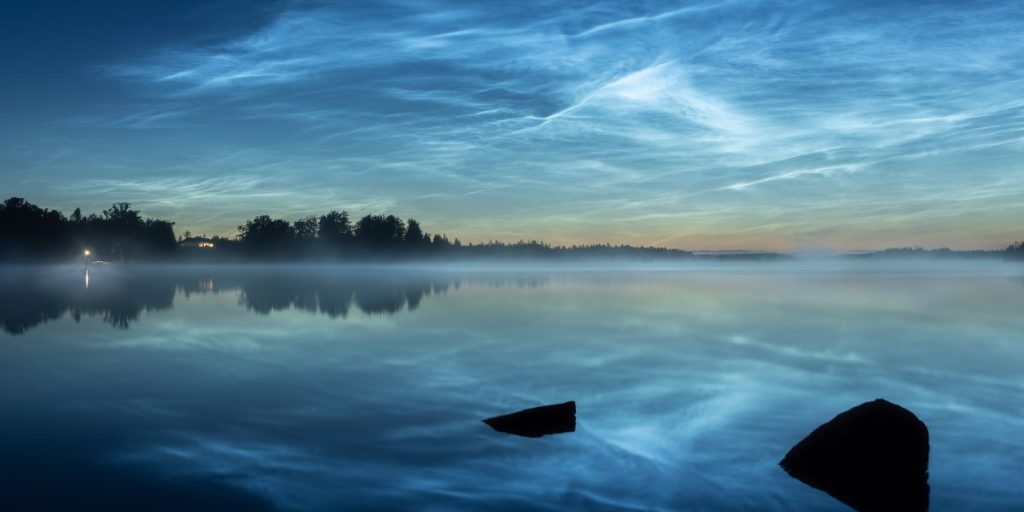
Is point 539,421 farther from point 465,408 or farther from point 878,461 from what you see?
point 878,461

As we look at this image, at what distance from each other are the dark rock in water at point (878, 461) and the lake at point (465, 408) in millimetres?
378

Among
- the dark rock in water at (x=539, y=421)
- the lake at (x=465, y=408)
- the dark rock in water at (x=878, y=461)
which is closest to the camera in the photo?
the dark rock in water at (x=878, y=461)

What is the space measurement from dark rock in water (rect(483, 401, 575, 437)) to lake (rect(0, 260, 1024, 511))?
343 millimetres

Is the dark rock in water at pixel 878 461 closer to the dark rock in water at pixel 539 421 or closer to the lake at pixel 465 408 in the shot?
the lake at pixel 465 408

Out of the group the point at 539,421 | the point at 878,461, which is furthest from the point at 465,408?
the point at 878,461

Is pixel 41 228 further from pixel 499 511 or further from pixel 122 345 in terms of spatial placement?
pixel 499 511

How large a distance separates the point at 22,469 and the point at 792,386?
63.9ft

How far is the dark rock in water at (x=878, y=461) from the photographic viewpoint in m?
11.2

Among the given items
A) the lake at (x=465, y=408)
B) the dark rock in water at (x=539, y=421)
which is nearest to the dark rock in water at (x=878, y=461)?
the lake at (x=465, y=408)

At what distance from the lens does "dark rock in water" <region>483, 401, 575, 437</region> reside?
1477 centimetres

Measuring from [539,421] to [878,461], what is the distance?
21.3ft

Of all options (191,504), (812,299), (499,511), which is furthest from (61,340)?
(812,299)

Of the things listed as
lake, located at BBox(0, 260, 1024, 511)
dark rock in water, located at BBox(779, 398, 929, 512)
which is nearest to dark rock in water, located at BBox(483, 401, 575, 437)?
lake, located at BBox(0, 260, 1024, 511)

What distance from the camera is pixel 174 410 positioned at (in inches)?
671
